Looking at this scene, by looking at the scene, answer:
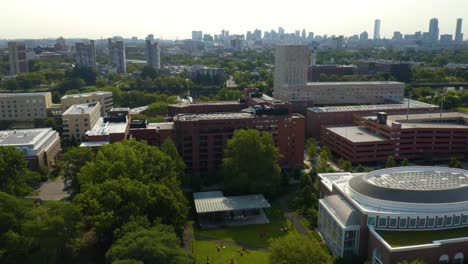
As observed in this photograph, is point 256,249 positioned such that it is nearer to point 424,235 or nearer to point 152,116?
point 424,235

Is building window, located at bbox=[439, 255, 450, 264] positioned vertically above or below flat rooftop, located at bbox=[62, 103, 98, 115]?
below

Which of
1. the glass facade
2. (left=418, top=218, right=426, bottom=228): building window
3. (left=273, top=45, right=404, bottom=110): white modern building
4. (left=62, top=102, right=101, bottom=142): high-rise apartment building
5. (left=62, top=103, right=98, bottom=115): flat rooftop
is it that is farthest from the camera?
(left=273, top=45, right=404, bottom=110): white modern building

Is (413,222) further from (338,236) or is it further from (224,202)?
(224,202)

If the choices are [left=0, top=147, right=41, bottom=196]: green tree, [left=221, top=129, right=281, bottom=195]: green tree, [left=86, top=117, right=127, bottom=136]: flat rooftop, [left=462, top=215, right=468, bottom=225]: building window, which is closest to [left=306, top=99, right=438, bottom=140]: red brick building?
[left=221, top=129, right=281, bottom=195]: green tree

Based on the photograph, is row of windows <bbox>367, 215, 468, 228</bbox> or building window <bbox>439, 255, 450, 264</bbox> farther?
row of windows <bbox>367, 215, 468, 228</bbox>

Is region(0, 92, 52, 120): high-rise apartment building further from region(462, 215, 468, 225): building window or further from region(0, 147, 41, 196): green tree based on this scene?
region(462, 215, 468, 225): building window

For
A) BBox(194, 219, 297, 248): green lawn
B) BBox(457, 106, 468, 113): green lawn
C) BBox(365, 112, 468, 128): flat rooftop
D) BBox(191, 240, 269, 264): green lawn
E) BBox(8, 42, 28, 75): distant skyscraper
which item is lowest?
BBox(191, 240, 269, 264): green lawn

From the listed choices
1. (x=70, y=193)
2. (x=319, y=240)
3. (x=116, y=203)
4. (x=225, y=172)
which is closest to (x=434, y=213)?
(x=319, y=240)
